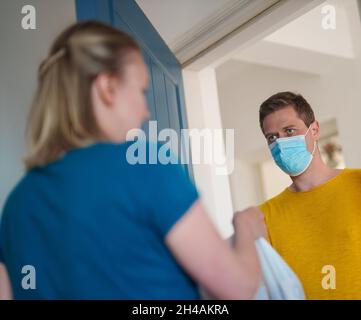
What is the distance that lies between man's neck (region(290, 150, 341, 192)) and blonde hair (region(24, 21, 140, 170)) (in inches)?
29.5

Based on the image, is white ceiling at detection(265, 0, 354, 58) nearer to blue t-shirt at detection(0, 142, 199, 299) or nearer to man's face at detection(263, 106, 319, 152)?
man's face at detection(263, 106, 319, 152)

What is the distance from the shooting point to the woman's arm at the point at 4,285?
0.76 metres

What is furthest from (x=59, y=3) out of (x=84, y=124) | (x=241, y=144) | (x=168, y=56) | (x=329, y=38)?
(x=241, y=144)

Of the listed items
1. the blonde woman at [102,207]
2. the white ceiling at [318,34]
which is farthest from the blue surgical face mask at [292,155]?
the white ceiling at [318,34]

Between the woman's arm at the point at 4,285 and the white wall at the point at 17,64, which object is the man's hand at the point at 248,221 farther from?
the white wall at the point at 17,64

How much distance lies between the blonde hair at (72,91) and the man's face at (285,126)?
686 millimetres

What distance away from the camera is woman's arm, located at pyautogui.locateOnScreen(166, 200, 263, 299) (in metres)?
0.61

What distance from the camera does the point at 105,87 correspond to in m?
0.68

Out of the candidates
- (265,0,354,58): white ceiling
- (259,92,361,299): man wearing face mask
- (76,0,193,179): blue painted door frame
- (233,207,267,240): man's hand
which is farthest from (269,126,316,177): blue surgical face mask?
(265,0,354,58): white ceiling

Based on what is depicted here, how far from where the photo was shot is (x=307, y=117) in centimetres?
135

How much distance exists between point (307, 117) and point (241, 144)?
1622mm

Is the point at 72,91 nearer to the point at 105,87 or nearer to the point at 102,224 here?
the point at 105,87
